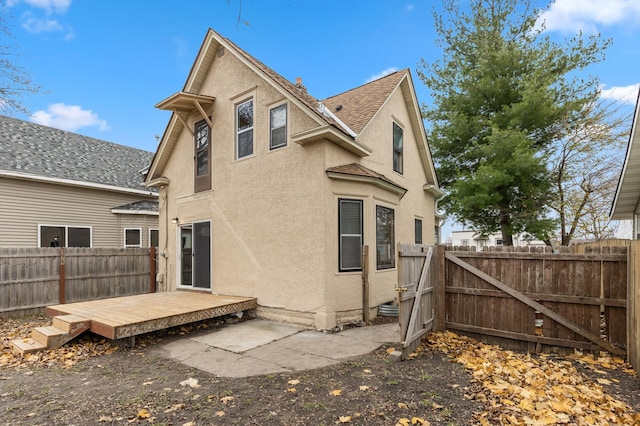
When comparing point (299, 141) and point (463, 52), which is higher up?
point (463, 52)

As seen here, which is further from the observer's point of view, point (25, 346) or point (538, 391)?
point (25, 346)

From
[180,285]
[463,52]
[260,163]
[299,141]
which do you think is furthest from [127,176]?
[463,52]

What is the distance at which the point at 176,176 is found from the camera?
1084 cm

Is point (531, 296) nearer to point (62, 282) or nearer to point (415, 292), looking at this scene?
point (415, 292)

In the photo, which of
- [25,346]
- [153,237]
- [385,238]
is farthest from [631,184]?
[153,237]

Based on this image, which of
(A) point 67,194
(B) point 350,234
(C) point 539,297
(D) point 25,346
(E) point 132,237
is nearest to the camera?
(C) point 539,297

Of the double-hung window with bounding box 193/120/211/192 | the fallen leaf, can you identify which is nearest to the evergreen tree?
the double-hung window with bounding box 193/120/211/192

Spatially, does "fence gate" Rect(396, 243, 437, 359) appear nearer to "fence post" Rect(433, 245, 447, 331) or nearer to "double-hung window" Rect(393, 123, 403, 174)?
"fence post" Rect(433, 245, 447, 331)

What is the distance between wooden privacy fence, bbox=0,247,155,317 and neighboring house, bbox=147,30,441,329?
4.20 ft

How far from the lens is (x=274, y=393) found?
411 centimetres

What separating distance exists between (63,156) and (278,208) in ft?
39.6

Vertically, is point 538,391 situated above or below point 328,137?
below

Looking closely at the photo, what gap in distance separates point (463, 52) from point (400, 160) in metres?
9.08

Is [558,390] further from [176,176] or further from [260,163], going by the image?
[176,176]
